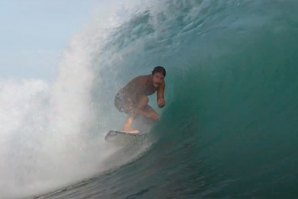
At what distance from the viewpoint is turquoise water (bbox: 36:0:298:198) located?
5.34 metres

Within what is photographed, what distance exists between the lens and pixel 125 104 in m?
8.91

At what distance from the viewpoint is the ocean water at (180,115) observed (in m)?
5.62

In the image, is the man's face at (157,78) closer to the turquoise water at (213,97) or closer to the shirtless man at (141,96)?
the shirtless man at (141,96)

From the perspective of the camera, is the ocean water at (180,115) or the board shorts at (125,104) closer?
the ocean water at (180,115)

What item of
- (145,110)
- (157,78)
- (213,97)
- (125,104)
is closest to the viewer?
(157,78)

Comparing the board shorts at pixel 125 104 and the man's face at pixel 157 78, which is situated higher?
the man's face at pixel 157 78

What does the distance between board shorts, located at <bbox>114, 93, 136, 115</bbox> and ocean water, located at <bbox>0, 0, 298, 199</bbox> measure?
0.52 m

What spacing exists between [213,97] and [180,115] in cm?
67

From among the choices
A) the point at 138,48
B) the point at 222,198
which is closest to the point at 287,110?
the point at 222,198

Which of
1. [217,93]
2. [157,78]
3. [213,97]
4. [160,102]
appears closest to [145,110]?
[160,102]

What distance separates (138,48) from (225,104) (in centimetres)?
595

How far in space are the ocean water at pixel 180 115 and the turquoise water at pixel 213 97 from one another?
1.0 inches

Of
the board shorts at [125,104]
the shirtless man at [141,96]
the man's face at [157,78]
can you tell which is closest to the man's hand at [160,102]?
the shirtless man at [141,96]

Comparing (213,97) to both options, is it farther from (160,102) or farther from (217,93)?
(160,102)
